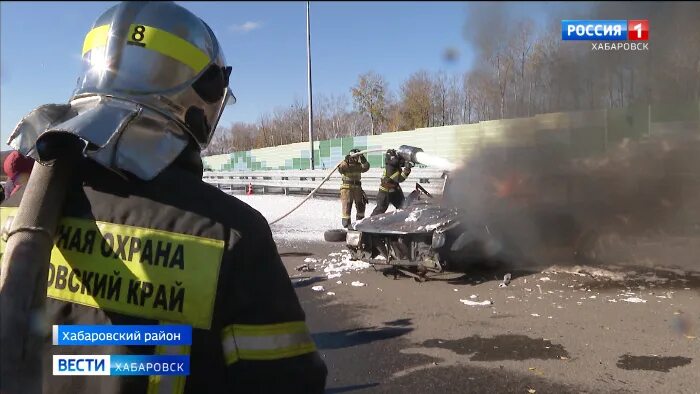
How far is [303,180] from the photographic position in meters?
22.0

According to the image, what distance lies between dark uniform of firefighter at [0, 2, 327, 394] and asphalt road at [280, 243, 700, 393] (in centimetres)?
290

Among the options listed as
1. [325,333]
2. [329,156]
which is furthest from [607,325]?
[329,156]

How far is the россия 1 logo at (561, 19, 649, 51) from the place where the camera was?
21.9ft

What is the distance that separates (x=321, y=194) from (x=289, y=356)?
18557 millimetres

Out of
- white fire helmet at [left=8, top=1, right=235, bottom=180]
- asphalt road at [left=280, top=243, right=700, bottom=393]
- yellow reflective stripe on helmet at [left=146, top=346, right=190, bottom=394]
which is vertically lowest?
asphalt road at [left=280, top=243, right=700, bottom=393]

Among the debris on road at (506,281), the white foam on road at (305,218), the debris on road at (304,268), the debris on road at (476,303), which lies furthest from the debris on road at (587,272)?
the white foam on road at (305,218)

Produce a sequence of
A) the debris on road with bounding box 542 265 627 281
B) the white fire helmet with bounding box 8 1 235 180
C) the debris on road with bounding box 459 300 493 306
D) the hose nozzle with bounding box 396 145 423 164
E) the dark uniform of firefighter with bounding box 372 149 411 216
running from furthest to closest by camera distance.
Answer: the dark uniform of firefighter with bounding box 372 149 411 216, the hose nozzle with bounding box 396 145 423 164, the debris on road with bounding box 542 265 627 281, the debris on road with bounding box 459 300 493 306, the white fire helmet with bounding box 8 1 235 180

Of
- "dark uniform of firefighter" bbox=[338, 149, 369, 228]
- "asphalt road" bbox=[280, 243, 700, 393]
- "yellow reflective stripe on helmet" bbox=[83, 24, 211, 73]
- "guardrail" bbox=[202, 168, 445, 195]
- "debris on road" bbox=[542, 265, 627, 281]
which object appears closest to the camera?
"yellow reflective stripe on helmet" bbox=[83, 24, 211, 73]

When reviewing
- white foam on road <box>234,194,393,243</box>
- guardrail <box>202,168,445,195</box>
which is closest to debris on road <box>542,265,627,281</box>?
white foam on road <box>234,194,393,243</box>

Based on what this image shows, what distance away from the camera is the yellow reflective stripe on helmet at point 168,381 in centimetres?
123

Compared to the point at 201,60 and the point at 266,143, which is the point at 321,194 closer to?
the point at 201,60

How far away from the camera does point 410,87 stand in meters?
20.3

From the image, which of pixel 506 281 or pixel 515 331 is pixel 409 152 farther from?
pixel 515 331

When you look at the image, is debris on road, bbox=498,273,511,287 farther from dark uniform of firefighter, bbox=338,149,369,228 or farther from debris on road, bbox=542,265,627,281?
dark uniform of firefighter, bbox=338,149,369,228
